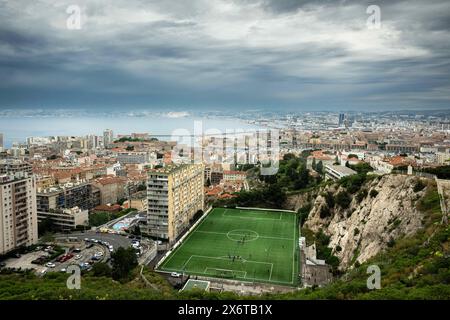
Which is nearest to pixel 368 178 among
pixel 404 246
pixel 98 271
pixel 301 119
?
pixel 404 246

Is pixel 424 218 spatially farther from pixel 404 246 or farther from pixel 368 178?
pixel 368 178

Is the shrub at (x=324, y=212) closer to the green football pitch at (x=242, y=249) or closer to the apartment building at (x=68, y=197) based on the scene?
the green football pitch at (x=242, y=249)

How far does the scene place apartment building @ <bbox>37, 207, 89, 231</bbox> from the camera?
49.0 feet

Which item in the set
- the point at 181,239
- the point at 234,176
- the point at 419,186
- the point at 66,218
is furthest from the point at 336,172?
the point at 66,218

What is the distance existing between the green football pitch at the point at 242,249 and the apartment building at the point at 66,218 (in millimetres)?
4786

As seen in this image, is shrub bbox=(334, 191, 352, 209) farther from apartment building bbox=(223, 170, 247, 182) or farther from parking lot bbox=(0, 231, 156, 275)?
apartment building bbox=(223, 170, 247, 182)

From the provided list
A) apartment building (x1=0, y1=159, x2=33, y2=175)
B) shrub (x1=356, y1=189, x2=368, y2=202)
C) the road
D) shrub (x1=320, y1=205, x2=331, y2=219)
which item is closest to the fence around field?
the road

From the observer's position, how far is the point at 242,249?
12.3 metres

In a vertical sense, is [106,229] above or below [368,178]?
below

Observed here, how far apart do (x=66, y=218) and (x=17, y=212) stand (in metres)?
2.44

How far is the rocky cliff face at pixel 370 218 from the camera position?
1031 cm

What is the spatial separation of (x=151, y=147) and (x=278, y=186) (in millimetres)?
25947

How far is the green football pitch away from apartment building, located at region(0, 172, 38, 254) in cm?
533
